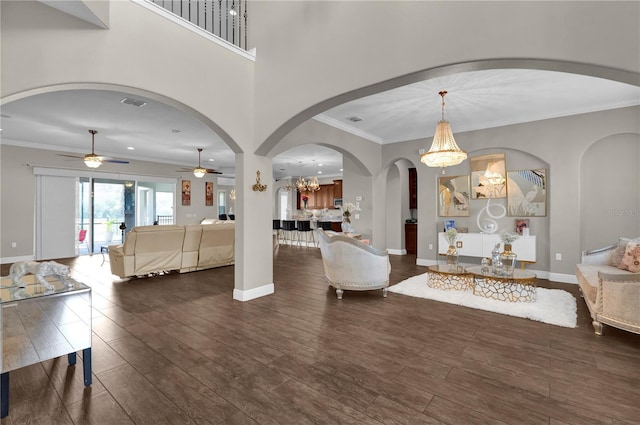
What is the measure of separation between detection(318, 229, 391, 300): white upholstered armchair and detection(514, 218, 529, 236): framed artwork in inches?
127

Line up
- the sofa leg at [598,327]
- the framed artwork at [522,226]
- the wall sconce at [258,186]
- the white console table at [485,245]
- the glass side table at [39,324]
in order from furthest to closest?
the framed artwork at [522,226] < the white console table at [485,245] < the wall sconce at [258,186] < the sofa leg at [598,327] < the glass side table at [39,324]

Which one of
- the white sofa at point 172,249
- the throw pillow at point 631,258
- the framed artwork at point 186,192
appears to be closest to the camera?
the throw pillow at point 631,258

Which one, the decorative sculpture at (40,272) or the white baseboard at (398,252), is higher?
the decorative sculpture at (40,272)

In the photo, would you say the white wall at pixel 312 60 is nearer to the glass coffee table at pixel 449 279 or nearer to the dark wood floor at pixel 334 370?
the dark wood floor at pixel 334 370

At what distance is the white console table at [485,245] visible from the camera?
17.5ft

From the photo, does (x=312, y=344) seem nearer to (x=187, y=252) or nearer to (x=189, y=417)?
(x=189, y=417)

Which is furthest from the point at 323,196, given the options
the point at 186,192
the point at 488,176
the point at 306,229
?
the point at 488,176

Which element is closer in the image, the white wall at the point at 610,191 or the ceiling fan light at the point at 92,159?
the white wall at the point at 610,191

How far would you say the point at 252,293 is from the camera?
163 inches

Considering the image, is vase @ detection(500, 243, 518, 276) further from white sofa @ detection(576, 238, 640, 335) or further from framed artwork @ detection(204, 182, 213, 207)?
framed artwork @ detection(204, 182, 213, 207)

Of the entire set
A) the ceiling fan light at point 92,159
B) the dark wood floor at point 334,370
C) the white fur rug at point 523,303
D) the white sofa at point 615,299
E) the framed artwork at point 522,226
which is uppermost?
the ceiling fan light at point 92,159

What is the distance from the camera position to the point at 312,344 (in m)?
2.75

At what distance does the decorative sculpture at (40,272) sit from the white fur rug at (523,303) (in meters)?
3.97

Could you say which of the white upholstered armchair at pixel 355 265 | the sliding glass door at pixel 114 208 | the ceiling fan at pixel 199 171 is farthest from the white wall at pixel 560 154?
the sliding glass door at pixel 114 208
